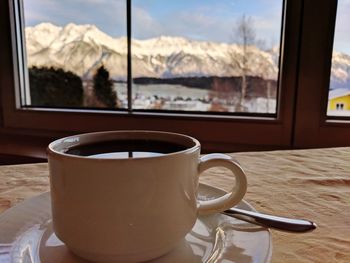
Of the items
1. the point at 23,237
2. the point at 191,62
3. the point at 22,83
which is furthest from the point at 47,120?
the point at 23,237

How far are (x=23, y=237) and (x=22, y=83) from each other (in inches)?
48.2

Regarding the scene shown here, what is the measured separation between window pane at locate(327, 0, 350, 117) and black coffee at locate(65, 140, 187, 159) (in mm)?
960

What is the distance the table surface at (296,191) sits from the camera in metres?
0.32

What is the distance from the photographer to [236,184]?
33cm

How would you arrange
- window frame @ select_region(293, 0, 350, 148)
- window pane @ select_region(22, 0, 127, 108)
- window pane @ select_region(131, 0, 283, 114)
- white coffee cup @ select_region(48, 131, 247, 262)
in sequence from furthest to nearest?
1. window pane @ select_region(22, 0, 127, 108)
2. window pane @ select_region(131, 0, 283, 114)
3. window frame @ select_region(293, 0, 350, 148)
4. white coffee cup @ select_region(48, 131, 247, 262)

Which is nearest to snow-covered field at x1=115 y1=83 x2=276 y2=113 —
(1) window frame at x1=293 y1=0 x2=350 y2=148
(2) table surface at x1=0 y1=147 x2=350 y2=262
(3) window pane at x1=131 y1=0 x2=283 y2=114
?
(3) window pane at x1=131 y1=0 x2=283 y2=114

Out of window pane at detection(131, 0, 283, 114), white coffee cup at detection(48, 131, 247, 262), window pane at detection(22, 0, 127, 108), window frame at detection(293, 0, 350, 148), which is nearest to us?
white coffee cup at detection(48, 131, 247, 262)

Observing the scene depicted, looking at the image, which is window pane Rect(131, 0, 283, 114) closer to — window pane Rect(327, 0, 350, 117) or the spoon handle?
window pane Rect(327, 0, 350, 117)

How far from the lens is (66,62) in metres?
1.33

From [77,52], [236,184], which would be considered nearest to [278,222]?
[236,184]

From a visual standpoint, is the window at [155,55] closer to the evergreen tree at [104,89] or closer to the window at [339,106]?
the evergreen tree at [104,89]

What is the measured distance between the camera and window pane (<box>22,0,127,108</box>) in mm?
1267

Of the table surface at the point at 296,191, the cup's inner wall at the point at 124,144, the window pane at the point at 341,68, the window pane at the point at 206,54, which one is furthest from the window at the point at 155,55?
the cup's inner wall at the point at 124,144

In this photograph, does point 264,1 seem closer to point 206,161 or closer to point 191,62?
point 191,62
